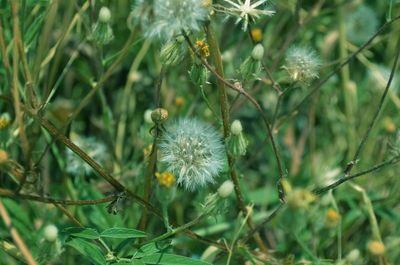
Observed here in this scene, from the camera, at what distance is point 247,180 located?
2.11 meters

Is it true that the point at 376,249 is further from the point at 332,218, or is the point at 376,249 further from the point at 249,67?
the point at 249,67

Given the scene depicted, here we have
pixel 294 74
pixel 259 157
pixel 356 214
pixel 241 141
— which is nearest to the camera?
pixel 241 141

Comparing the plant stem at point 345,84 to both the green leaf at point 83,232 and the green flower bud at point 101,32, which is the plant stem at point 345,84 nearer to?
the green flower bud at point 101,32

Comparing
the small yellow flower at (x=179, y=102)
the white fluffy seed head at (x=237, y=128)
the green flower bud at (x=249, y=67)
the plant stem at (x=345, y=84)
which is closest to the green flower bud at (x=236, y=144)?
the white fluffy seed head at (x=237, y=128)

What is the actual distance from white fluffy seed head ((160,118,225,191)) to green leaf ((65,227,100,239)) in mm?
199

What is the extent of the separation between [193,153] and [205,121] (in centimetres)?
69

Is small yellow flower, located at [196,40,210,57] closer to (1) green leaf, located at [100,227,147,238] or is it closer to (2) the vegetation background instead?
(2) the vegetation background

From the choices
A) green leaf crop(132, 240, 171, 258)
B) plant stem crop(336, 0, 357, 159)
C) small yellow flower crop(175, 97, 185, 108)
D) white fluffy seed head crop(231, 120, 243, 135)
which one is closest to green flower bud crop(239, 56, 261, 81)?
white fluffy seed head crop(231, 120, 243, 135)

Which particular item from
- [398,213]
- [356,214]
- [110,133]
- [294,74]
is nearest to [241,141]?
[294,74]

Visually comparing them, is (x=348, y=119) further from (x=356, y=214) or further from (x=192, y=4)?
(x=192, y=4)

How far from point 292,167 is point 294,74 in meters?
0.86

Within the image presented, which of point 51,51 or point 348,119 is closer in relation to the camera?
point 51,51

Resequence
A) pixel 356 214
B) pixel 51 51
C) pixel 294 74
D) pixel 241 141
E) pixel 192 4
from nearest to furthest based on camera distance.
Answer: pixel 192 4 → pixel 241 141 → pixel 294 74 → pixel 51 51 → pixel 356 214

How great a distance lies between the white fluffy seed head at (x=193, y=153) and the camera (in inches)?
46.2
